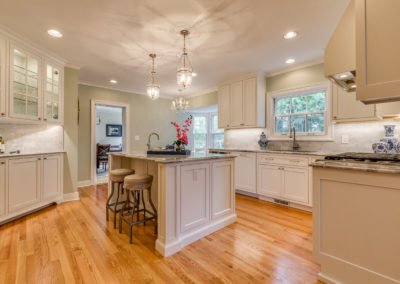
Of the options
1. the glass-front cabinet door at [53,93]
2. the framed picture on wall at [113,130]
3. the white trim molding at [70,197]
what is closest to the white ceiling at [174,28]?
the glass-front cabinet door at [53,93]

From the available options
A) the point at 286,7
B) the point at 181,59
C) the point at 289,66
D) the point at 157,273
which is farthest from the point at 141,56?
the point at 157,273

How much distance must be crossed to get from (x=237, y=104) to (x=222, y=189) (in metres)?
2.43

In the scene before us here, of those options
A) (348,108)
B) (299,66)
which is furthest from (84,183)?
(348,108)

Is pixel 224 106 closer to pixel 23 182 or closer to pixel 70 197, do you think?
pixel 70 197

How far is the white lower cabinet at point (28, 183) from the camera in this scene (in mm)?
2568

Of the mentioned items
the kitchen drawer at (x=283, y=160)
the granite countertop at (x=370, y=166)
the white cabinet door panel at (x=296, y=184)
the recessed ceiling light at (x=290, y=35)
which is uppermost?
the recessed ceiling light at (x=290, y=35)

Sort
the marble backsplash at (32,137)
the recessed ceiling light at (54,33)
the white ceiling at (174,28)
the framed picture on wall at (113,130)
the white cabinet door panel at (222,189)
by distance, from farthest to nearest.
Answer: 1. the framed picture on wall at (113,130)
2. the marble backsplash at (32,137)
3. the recessed ceiling light at (54,33)
4. the white cabinet door panel at (222,189)
5. the white ceiling at (174,28)

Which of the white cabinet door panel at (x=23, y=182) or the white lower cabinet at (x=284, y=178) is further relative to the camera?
the white lower cabinet at (x=284, y=178)

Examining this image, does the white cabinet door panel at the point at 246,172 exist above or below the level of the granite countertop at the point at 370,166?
below

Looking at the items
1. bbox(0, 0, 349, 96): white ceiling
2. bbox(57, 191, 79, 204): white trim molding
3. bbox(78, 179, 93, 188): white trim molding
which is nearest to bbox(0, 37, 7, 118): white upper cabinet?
bbox(0, 0, 349, 96): white ceiling

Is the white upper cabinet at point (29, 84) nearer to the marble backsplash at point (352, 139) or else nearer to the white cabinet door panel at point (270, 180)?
the white cabinet door panel at point (270, 180)

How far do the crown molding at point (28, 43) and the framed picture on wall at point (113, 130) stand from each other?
563 centimetres

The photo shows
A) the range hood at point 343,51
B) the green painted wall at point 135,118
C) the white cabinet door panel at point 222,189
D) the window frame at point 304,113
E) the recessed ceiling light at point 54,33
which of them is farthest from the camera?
the green painted wall at point 135,118

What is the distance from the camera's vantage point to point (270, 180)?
3541mm
